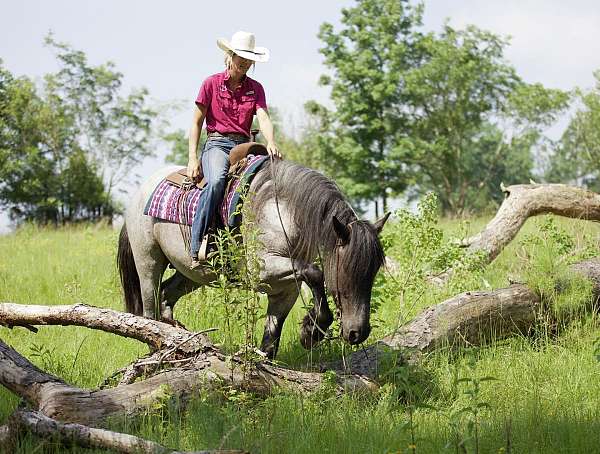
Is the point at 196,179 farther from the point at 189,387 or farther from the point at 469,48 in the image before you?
the point at 469,48

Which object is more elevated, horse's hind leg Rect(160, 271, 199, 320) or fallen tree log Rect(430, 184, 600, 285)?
fallen tree log Rect(430, 184, 600, 285)

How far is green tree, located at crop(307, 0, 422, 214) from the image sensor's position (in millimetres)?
49500

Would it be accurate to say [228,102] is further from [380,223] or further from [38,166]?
[38,166]

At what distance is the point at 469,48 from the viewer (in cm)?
5172

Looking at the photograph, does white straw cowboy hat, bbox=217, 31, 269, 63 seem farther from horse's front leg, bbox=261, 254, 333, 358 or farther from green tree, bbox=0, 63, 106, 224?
green tree, bbox=0, 63, 106, 224

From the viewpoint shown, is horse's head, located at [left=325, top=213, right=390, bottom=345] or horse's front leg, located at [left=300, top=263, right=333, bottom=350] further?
horse's front leg, located at [left=300, top=263, right=333, bottom=350]

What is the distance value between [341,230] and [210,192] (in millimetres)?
1449

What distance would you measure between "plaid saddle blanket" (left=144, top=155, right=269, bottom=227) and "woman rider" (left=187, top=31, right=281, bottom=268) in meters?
0.19

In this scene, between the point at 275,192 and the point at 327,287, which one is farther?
the point at 275,192

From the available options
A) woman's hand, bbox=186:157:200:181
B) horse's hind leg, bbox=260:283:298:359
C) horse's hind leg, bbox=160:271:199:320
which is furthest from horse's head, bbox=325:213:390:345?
horse's hind leg, bbox=160:271:199:320

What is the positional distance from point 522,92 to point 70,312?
154ft

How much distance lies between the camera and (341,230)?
589 centimetres

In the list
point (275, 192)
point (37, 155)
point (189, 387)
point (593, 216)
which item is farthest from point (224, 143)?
point (37, 155)

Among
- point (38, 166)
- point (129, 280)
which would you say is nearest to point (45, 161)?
point (38, 166)
